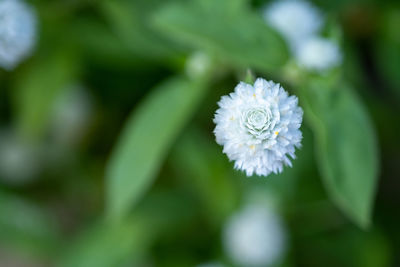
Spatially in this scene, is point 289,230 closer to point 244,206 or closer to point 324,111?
point 244,206

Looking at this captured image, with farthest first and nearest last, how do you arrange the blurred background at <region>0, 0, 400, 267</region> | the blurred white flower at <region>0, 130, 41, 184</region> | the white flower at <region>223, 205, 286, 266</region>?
the blurred white flower at <region>0, 130, 41, 184</region> → the white flower at <region>223, 205, 286, 266</region> → the blurred background at <region>0, 0, 400, 267</region>

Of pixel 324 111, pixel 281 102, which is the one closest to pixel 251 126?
pixel 281 102

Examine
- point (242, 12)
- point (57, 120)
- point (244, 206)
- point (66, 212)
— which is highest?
point (57, 120)

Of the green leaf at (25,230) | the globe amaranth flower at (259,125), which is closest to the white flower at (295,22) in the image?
the globe amaranth flower at (259,125)

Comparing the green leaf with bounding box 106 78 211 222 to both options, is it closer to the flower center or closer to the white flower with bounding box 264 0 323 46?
the white flower with bounding box 264 0 323 46

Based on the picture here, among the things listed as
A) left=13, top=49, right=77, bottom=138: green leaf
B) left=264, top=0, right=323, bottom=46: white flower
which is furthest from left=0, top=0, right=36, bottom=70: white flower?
left=264, top=0, right=323, bottom=46: white flower

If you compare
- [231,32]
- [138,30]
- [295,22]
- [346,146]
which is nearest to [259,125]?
[346,146]

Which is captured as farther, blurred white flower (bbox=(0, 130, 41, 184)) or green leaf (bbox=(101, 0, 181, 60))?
blurred white flower (bbox=(0, 130, 41, 184))
